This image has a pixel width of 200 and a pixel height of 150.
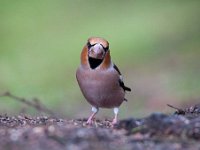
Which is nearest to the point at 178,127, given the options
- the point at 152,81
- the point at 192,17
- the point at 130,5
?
the point at 152,81

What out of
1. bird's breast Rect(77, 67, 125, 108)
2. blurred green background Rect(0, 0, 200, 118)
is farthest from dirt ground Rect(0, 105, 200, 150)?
blurred green background Rect(0, 0, 200, 118)

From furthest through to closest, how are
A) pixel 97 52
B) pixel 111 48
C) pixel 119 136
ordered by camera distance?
1. pixel 111 48
2. pixel 97 52
3. pixel 119 136

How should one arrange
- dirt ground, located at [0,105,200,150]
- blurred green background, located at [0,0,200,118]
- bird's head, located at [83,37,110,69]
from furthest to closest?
blurred green background, located at [0,0,200,118]
bird's head, located at [83,37,110,69]
dirt ground, located at [0,105,200,150]

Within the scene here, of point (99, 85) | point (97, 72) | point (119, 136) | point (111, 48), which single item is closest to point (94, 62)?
point (97, 72)

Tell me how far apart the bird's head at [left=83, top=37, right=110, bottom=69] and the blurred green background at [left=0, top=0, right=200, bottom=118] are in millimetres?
6093

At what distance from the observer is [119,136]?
618 centimetres

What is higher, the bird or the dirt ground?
the bird

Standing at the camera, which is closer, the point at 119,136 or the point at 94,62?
the point at 119,136

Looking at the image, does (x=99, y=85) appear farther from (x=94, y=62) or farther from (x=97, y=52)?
(x=97, y=52)

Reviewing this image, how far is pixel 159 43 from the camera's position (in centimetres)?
2452

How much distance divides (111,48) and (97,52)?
17.2 meters

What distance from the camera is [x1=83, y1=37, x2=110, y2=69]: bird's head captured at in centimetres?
777

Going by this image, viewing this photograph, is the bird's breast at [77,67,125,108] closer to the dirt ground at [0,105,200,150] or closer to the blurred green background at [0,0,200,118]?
the dirt ground at [0,105,200,150]

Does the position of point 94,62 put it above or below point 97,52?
below
